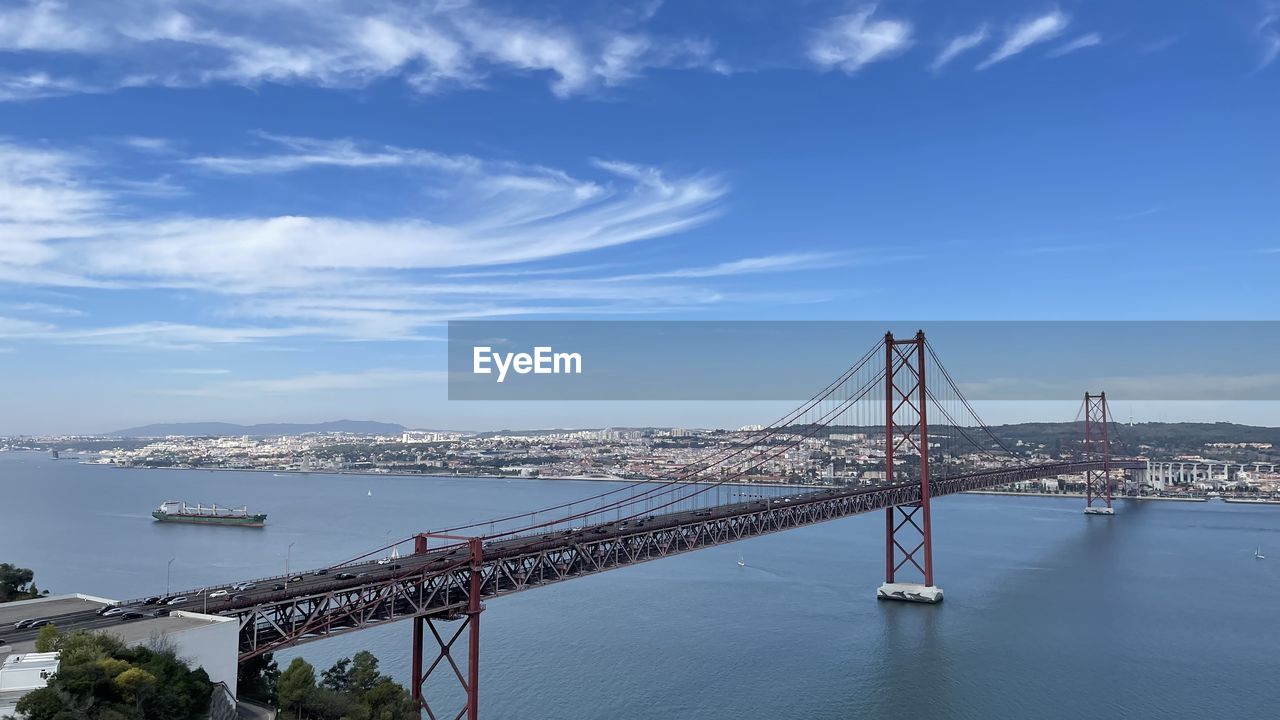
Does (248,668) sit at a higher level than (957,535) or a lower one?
higher

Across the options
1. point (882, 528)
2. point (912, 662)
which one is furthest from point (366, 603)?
point (882, 528)

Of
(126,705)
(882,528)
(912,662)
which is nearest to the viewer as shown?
(126,705)

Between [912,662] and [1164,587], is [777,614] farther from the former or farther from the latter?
[1164,587]

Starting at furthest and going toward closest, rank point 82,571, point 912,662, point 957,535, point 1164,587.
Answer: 1. point 957,535
2. point 82,571
3. point 1164,587
4. point 912,662

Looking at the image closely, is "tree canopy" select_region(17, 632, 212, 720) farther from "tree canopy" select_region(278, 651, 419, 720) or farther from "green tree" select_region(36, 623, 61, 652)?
"tree canopy" select_region(278, 651, 419, 720)

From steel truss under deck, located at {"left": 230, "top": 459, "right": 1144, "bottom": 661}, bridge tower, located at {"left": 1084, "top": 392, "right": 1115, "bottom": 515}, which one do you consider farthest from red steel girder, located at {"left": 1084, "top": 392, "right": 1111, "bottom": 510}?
steel truss under deck, located at {"left": 230, "top": 459, "right": 1144, "bottom": 661}

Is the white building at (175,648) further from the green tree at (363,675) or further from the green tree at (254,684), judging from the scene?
the green tree at (363,675)
